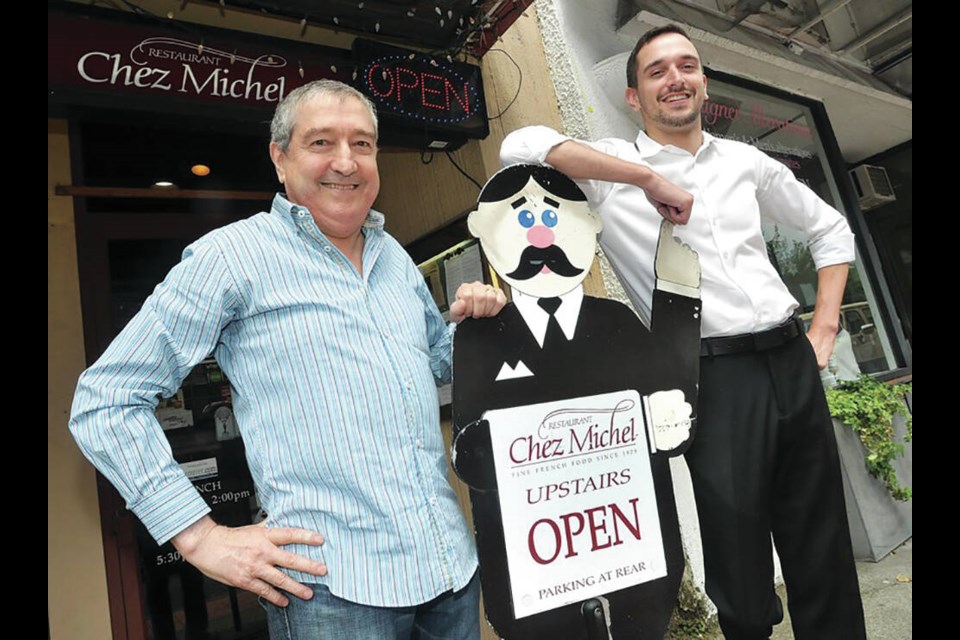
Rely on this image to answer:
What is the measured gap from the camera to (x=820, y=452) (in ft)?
4.68

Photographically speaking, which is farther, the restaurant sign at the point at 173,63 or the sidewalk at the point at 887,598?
the sidewalk at the point at 887,598

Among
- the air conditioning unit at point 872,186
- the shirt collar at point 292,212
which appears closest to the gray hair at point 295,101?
the shirt collar at point 292,212

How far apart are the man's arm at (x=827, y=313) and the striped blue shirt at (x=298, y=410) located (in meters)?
1.05

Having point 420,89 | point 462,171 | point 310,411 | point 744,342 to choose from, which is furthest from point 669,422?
point 462,171

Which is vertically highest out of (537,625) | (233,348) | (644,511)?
(233,348)

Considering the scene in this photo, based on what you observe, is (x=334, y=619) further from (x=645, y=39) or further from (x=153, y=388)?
(x=645, y=39)

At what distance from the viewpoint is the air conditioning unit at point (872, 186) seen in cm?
542

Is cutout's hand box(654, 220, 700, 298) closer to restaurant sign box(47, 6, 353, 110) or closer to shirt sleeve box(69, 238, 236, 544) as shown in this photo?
shirt sleeve box(69, 238, 236, 544)

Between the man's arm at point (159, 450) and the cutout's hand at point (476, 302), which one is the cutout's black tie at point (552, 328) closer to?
the cutout's hand at point (476, 302)

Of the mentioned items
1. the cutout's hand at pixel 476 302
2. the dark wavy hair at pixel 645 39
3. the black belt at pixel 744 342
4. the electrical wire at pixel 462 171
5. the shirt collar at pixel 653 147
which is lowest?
the black belt at pixel 744 342
